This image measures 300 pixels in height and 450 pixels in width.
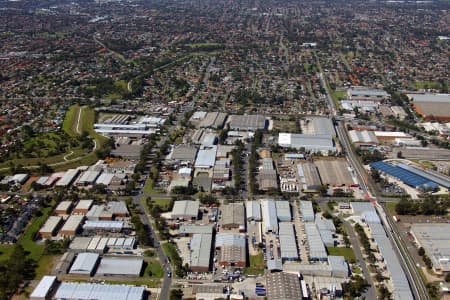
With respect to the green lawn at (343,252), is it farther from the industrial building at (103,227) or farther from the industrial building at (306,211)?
the industrial building at (103,227)

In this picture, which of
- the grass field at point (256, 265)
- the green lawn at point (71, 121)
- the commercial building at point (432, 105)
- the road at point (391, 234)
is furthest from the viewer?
the commercial building at point (432, 105)

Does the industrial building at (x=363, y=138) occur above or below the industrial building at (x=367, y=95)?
below

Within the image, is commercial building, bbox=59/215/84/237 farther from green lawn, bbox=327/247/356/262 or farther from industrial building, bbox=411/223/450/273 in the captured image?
industrial building, bbox=411/223/450/273

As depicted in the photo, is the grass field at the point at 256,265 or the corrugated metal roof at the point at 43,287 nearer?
the corrugated metal roof at the point at 43,287

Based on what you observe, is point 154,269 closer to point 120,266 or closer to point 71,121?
point 120,266

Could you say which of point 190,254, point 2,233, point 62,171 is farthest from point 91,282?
point 62,171

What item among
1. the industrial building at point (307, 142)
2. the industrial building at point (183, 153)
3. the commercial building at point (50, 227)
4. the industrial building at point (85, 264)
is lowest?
the industrial building at point (85, 264)

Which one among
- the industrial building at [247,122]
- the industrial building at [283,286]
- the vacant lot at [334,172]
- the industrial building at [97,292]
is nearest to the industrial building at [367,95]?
the industrial building at [247,122]
